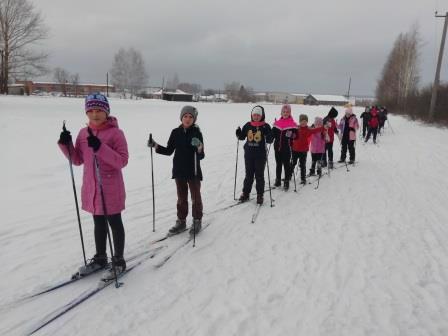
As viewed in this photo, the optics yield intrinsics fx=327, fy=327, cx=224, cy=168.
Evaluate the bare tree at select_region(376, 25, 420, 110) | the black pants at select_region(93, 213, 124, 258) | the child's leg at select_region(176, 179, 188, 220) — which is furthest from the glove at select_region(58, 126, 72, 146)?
the bare tree at select_region(376, 25, 420, 110)

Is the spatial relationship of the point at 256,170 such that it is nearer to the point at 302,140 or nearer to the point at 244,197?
the point at 244,197

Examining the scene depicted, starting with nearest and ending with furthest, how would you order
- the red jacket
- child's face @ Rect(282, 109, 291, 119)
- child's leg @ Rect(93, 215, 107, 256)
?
1. child's leg @ Rect(93, 215, 107, 256)
2. child's face @ Rect(282, 109, 291, 119)
3. the red jacket

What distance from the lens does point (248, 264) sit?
14.2 feet

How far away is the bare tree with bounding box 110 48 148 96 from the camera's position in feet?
216

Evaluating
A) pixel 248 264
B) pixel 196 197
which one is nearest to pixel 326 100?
pixel 196 197

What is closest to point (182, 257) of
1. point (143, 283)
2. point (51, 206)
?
point (143, 283)

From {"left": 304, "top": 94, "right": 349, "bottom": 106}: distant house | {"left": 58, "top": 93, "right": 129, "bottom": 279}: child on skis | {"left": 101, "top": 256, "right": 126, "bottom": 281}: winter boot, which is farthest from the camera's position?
{"left": 304, "top": 94, "right": 349, "bottom": 106}: distant house

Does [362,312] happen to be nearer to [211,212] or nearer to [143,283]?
[143,283]

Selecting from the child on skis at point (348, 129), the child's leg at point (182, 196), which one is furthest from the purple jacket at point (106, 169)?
the child on skis at point (348, 129)

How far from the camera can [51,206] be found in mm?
Result: 6527

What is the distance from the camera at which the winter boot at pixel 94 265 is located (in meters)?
3.86

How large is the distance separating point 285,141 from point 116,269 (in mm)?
5234

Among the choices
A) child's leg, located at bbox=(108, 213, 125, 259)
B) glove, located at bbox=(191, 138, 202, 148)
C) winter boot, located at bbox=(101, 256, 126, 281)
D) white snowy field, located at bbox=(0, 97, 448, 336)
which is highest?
glove, located at bbox=(191, 138, 202, 148)

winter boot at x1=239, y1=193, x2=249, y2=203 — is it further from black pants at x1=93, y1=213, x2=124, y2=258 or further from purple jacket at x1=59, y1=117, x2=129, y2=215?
purple jacket at x1=59, y1=117, x2=129, y2=215
